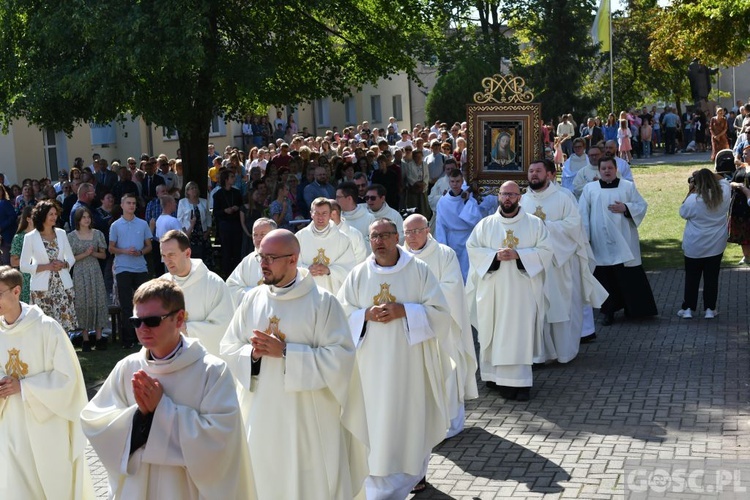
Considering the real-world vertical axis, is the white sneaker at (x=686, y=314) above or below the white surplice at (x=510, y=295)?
below

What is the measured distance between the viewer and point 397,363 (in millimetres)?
8078

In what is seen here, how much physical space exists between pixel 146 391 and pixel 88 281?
9.28 m

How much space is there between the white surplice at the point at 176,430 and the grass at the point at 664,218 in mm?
14160

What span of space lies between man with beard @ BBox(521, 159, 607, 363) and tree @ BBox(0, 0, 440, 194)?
5841mm

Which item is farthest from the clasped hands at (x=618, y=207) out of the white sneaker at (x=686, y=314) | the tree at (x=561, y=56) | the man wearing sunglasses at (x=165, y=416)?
the tree at (x=561, y=56)

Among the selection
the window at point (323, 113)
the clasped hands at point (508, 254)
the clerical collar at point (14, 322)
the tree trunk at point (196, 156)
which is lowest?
the clasped hands at point (508, 254)

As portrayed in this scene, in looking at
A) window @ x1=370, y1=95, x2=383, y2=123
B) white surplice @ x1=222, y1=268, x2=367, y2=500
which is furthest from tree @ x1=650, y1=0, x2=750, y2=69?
window @ x1=370, y1=95, x2=383, y2=123

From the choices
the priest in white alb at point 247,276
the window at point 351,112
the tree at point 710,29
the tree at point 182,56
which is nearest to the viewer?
the priest in white alb at point 247,276

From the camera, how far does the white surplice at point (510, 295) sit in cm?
1075

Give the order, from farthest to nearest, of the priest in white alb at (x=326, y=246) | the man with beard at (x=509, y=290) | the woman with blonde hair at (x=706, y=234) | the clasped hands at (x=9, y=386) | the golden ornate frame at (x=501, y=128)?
the golden ornate frame at (x=501, y=128)
the woman with blonde hair at (x=706, y=234)
the priest in white alb at (x=326, y=246)
the man with beard at (x=509, y=290)
the clasped hands at (x=9, y=386)

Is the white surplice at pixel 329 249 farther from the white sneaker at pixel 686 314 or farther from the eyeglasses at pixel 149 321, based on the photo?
the eyeglasses at pixel 149 321

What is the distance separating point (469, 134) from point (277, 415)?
399 inches

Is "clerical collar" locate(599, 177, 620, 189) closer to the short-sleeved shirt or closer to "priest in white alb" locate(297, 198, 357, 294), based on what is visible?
"priest in white alb" locate(297, 198, 357, 294)

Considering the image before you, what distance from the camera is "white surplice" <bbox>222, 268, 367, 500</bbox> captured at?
652cm
